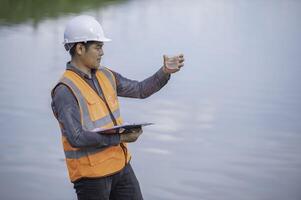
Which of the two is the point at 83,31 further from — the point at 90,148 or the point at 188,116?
the point at 188,116

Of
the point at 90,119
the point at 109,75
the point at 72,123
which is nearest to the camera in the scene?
the point at 72,123

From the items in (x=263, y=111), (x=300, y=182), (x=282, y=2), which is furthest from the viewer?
(x=282, y=2)

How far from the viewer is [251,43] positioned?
51.0ft

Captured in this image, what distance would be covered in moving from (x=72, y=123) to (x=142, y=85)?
2.29 feet

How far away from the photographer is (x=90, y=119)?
3.48m

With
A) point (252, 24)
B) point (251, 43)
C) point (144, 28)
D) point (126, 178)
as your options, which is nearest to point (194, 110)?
point (126, 178)

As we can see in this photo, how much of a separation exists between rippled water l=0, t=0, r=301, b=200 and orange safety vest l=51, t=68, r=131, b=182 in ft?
6.84

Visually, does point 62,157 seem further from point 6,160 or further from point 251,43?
point 251,43

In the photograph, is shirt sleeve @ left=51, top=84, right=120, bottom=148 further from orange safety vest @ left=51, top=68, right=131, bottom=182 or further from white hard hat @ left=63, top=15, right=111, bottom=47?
white hard hat @ left=63, top=15, right=111, bottom=47

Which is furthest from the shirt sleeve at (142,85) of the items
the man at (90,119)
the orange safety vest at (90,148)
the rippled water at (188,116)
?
the rippled water at (188,116)

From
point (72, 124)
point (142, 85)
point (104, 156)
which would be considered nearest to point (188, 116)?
point (142, 85)

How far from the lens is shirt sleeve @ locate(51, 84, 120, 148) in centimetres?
337

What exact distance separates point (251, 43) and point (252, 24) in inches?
175

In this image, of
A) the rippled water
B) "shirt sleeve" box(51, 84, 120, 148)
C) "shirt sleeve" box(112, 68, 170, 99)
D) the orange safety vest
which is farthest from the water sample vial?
the rippled water
